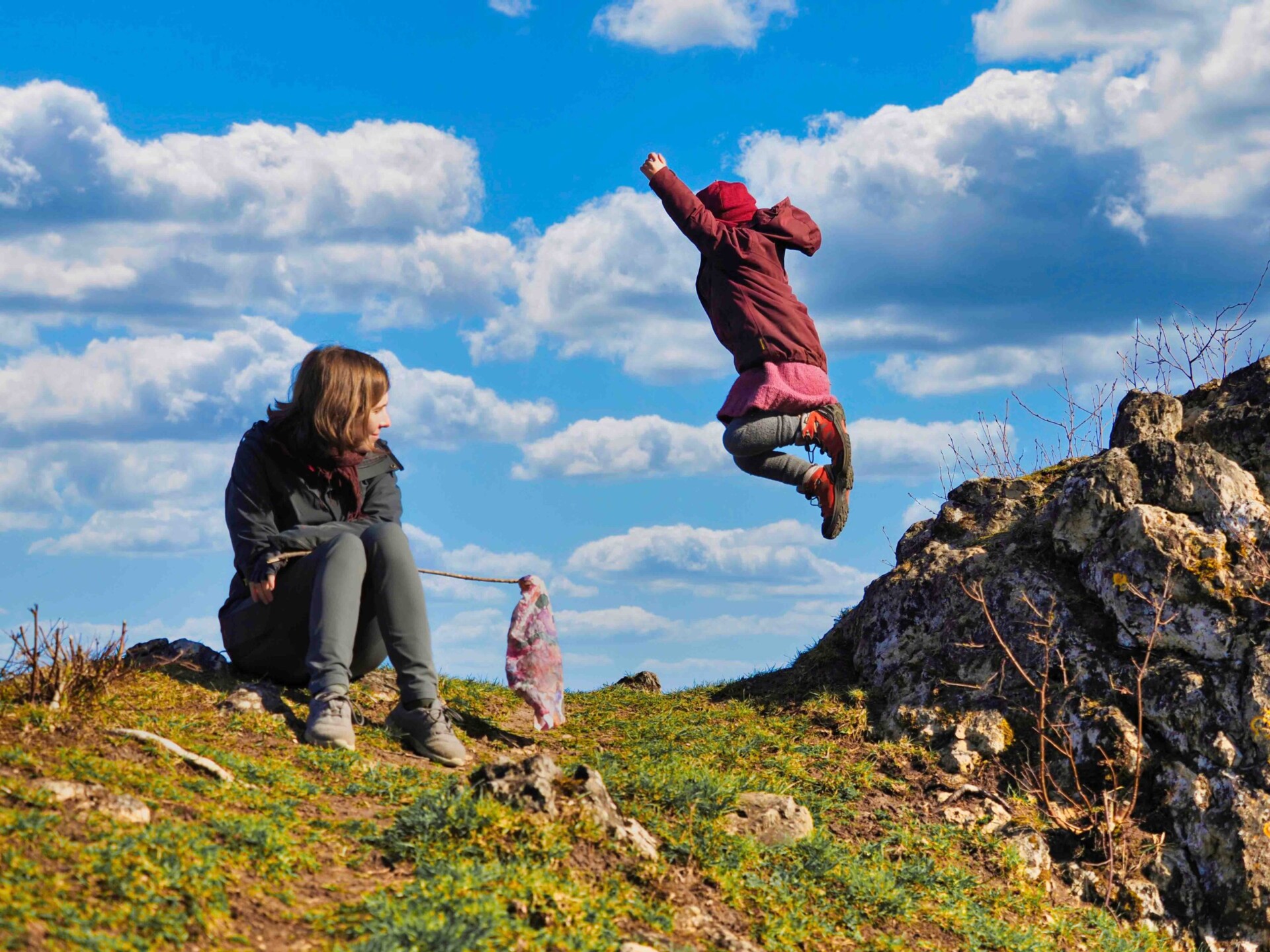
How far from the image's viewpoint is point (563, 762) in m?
6.66

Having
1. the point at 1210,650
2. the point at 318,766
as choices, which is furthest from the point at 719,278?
the point at 318,766

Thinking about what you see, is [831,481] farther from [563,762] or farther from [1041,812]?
[563,762]

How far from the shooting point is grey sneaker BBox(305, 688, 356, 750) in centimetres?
596

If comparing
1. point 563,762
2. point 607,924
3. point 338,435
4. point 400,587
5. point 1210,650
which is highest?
point 338,435

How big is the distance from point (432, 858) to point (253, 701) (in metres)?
2.50

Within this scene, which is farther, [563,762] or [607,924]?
[563,762]

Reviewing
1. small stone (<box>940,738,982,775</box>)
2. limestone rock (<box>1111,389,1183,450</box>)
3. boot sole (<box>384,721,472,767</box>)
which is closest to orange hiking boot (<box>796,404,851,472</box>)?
limestone rock (<box>1111,389,1183,450</box>)

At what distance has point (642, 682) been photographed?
11141 mm

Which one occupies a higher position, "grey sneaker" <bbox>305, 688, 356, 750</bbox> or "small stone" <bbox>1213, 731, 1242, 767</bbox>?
"grey sneaker" <bbox>305, 688, 356, 750</bbox>

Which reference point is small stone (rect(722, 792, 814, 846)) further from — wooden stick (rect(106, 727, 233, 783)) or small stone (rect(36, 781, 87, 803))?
small stone (rect(36, 781, 87, 803))

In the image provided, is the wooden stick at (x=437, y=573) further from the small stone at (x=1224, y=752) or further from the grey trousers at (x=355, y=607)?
the small stone at (x=1224, y=752)

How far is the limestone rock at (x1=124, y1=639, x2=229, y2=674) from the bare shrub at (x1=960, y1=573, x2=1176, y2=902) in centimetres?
524

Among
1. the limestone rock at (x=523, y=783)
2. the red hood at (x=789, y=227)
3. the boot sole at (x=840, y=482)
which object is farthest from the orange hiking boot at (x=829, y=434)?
the limestone rock at (x=523, y=783)

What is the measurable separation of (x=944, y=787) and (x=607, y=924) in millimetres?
3795
